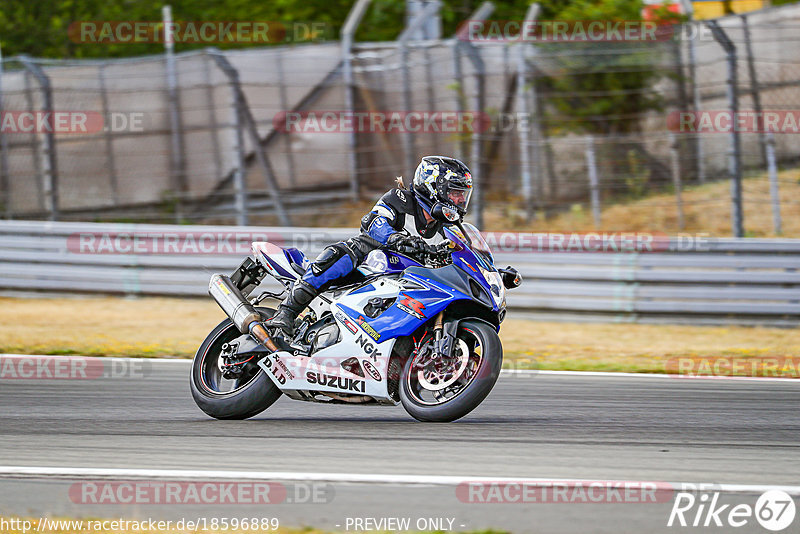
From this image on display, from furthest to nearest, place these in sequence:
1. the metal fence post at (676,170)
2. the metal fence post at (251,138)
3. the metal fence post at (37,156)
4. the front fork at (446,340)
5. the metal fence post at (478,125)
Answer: the metal fence post at (37,156) < the metal fence post at (251,138) < the metal fence post at (676,170) < the metal fence post at (478,125) < the front fork at (446,340)

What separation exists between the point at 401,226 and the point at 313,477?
6.10 ft

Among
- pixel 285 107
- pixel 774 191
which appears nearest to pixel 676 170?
pixel 774 191

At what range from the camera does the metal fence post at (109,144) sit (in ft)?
52.8

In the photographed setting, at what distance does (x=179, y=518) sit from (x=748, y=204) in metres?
10.4

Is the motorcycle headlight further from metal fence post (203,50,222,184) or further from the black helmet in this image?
metal fence post (203,50,222,184)

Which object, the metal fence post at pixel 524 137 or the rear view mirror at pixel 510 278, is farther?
the metal fence post at pixel 524 137

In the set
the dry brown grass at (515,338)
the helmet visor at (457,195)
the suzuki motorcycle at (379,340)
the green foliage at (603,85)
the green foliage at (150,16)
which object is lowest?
the dry brown grass at (515,338)

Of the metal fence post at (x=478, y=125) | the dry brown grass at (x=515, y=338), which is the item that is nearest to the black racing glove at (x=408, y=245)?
the dry brown grass at (x=515, y=338)

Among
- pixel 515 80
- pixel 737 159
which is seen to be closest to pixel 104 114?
pixel 515 80

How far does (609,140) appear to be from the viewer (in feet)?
49.8

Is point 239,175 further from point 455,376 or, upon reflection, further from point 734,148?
point 455,376

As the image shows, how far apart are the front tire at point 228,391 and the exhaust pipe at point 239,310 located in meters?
0.14

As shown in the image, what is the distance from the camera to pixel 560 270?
1197cm

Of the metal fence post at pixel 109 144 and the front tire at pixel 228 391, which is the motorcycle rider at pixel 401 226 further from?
the metal fence post at pixel 109 144
